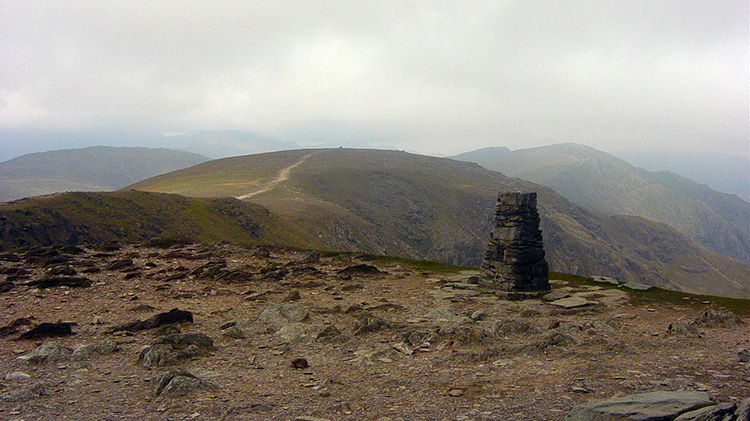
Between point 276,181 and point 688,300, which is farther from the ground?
point 276,181

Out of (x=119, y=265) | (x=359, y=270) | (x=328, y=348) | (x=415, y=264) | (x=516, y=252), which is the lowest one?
(x=415, y=264)

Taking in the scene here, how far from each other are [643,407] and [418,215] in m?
124

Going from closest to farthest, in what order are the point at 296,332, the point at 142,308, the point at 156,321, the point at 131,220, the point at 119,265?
the point at 296,332 < the point at 156,321 < the point at 142,308 < the point at 119,265 < the point at 131,220

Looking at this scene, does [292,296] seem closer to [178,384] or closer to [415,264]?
[178,384]

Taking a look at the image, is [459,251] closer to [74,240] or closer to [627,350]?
[74,240]

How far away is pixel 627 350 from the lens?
36.9ft

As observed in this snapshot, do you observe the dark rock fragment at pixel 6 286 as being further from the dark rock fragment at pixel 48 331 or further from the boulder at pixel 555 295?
the boulder at pixel 555 295

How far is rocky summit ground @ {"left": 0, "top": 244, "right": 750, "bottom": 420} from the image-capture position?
27.4 ft

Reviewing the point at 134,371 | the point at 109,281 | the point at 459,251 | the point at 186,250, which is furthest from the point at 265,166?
the point at 134,371

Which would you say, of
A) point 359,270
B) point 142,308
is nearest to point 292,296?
point 142,308

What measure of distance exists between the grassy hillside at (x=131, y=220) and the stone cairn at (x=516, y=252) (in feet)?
103

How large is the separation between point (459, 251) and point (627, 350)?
109 metres

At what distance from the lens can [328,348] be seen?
41.2ft

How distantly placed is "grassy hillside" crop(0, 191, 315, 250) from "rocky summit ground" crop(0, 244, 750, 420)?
24.5 m
